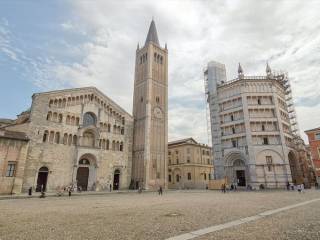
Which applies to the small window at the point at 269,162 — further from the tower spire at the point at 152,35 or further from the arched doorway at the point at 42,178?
the arched doorway at the point at 42,178

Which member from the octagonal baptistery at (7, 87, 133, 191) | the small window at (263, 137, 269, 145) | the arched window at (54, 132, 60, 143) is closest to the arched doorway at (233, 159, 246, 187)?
the small window at (263, 137, 269, 145)

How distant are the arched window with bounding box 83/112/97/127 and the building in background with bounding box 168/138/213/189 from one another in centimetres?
2817

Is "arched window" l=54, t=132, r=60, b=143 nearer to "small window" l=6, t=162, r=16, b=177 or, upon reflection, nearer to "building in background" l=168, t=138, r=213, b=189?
"small window" l=6, t=162, r=16, b=177

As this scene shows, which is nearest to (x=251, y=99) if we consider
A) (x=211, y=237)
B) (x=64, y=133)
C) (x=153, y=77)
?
(x=153, y=77)

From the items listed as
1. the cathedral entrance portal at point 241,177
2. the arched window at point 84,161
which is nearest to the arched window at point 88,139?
the arched window at point 84,161

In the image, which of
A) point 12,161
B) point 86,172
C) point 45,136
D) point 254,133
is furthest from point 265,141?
point 12,161

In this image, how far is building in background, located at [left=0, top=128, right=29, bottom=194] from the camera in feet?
89.2

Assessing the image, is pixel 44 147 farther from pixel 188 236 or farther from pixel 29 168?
pixel 188 236

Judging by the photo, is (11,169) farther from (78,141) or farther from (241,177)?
(241,177)

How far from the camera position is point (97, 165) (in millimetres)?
36969

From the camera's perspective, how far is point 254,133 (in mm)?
41906

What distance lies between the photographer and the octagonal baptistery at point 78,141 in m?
31.6

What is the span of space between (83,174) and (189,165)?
2955 cm

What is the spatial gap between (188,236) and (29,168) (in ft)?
98.0
